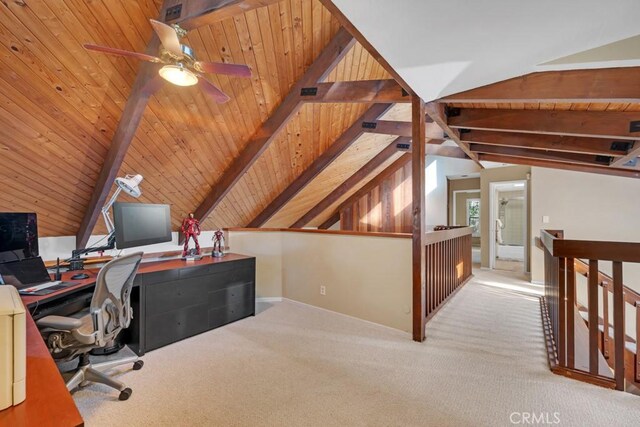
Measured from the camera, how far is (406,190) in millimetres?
6617

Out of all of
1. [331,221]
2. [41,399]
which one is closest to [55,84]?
[41,399]

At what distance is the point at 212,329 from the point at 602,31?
12.2ft

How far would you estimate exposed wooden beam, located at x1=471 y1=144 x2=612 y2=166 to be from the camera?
4121 mm

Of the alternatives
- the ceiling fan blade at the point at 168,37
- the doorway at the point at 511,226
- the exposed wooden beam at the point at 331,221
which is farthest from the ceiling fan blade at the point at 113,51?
the doorway at the point at 511,226

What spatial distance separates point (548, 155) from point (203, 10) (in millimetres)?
4900

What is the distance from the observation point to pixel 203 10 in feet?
6.28

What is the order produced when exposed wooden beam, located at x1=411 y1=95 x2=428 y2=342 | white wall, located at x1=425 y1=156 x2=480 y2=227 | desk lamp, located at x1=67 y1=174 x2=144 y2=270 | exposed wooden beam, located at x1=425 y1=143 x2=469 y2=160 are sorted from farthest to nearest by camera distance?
white wall, located at x1=425 y1=156 x2=480 y2=227 → exposed wooden beam, located at x1=425 y1=143 x2=469 y2=160 → exposed wooden beam, located at x1=411 y1=95 x2=428 y2=342 → desk lamp, located at x1=67 y1=174 x2=144 y2=270

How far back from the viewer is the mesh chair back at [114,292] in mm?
1894

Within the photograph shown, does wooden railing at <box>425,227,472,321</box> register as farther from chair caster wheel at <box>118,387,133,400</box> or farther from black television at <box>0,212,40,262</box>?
black television at <box>0,212,40,262</box>

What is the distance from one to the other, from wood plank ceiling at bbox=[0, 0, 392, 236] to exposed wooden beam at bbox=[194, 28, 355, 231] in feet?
0.24

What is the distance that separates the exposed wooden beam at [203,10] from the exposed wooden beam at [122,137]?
0.85 feet

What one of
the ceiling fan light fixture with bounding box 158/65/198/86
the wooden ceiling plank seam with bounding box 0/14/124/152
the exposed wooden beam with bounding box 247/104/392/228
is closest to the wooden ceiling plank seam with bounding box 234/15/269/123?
the ceiling fan light fixture with bounding box 158/65/198/86

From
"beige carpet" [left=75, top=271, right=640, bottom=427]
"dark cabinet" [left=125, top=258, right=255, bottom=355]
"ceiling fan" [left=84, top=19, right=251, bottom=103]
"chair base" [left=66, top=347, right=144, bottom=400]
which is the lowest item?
"beige carpet" [left=75, top=271, right=640, bottom=427]

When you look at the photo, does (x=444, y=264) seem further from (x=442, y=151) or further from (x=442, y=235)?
(x=442, y=151)
